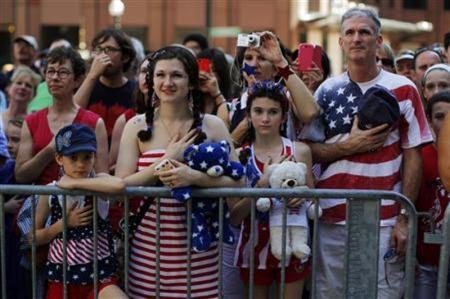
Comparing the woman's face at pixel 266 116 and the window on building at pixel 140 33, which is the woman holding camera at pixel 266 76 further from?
the window on building at pixel 140 33

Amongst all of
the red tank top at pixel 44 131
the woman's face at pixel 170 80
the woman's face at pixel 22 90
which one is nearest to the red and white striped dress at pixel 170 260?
the woman's face at pixel 170 80

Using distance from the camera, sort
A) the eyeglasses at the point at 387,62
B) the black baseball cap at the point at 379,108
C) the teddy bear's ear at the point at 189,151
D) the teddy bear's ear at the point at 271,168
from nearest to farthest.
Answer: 1. the teddy bear's ear at the point at 189,151
2. the teddy bear's ear at the point at 271,168
3. the black baseball cap at the point at 379,108
4. the eyeglasses at the point at 387,62

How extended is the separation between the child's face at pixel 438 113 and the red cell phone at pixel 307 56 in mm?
927

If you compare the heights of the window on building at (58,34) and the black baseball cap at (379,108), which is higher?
the window on building at (58,34)

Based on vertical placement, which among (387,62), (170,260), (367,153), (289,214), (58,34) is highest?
(58,34)

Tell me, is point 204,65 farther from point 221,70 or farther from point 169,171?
point 169,171

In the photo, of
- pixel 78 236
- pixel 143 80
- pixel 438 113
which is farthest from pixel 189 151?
pixel 438 113

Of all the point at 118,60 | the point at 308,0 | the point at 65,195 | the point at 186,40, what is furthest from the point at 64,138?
the point at 308,0

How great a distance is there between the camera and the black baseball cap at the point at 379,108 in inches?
174

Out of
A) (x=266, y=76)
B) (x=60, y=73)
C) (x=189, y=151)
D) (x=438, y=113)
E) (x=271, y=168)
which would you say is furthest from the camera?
(x=60, y=73)

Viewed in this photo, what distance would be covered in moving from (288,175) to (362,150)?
58 cm

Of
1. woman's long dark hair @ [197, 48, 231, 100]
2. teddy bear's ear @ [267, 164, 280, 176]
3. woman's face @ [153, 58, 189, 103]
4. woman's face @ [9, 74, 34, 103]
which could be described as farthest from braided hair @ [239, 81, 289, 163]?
woman's face @ [9, 74, 34, 103]

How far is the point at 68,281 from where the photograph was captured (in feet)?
13.9

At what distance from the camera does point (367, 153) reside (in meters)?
4.54
